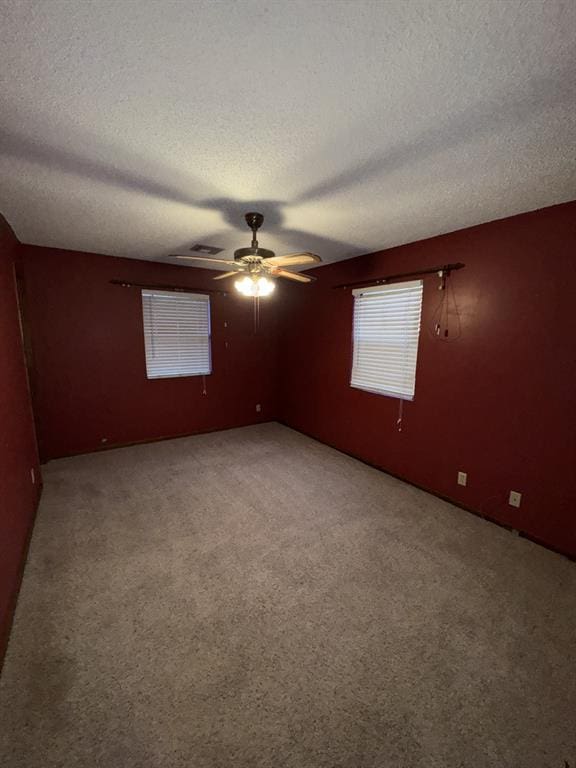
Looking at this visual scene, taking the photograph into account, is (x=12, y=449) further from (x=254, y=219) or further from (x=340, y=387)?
(x=340, y=387)

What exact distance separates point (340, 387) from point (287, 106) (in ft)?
10.5

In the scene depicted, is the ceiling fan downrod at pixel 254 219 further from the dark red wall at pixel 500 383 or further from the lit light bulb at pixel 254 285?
the dark red wall at pixel 500 383

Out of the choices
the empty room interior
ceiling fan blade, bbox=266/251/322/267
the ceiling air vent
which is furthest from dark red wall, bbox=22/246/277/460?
ceiling fan blade, bbox=266/251/322/267

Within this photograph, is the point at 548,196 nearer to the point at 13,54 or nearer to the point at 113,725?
the point at 13,54

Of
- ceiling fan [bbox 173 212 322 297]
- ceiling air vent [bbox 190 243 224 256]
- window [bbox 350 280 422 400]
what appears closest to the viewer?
ceiling fan [bbox 173 212 322 297]

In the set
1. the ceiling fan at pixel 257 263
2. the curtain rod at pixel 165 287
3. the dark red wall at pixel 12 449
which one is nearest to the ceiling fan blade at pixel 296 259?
the ceiling fan at pixel 257 263

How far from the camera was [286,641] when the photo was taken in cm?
163

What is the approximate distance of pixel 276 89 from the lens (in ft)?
4.04

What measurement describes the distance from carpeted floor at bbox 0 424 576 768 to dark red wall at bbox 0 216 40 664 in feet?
0.55

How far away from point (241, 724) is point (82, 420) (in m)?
3.72

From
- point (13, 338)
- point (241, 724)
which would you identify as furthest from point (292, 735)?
point (13, 338)

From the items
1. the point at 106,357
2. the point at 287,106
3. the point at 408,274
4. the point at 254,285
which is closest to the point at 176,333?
the point at 106,357

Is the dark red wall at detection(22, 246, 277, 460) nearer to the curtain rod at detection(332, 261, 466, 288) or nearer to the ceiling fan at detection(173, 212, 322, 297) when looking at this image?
the curtain rod at detection(332, 261, 466, 288)

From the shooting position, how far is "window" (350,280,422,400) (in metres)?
3.25
